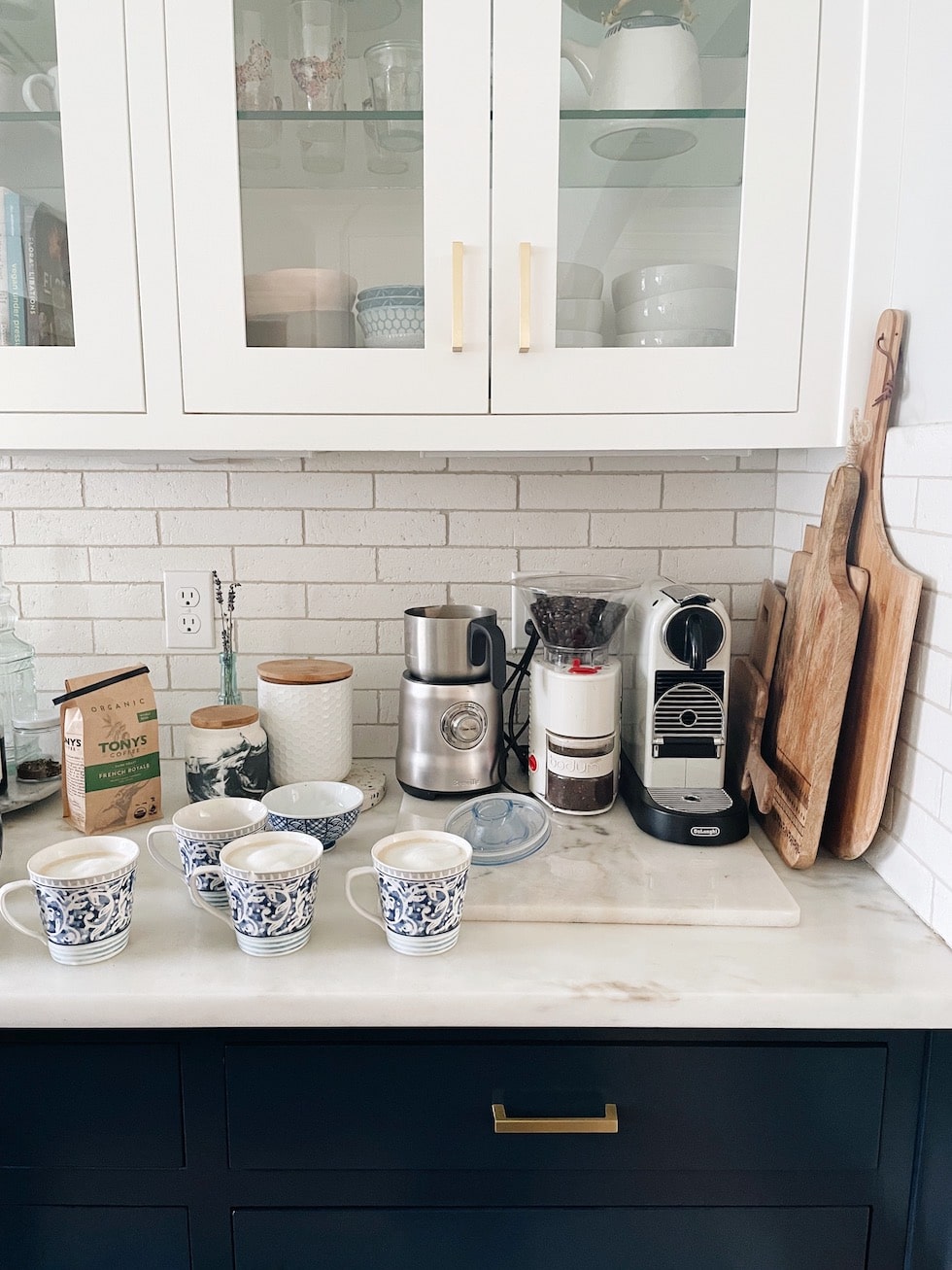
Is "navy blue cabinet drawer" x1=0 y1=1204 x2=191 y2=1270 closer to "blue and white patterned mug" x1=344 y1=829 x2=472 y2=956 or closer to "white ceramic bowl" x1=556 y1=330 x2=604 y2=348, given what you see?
"blue and white patterned mug" x1=344 y1=829 x2=472 y2=956

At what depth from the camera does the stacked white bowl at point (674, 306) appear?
110 centimetres

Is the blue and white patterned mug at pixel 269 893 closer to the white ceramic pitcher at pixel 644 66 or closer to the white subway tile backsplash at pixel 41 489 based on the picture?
the white subway tile backsplash at pixel 41 489

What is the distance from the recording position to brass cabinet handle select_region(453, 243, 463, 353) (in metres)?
1.06

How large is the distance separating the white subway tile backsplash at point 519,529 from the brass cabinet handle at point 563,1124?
847 mm

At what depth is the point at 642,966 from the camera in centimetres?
91

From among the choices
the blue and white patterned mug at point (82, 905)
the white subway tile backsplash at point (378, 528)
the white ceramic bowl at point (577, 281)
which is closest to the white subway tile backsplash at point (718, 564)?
the white subway tile backsplash at point (378, 528)

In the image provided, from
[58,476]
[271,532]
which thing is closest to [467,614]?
[271,532]

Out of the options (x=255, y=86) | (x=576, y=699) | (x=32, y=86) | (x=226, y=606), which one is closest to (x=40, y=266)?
→ (x=32, y=86)

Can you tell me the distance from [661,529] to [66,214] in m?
0.95

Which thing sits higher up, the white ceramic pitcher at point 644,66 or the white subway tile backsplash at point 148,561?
the white ceramic pitcher at point 644,66

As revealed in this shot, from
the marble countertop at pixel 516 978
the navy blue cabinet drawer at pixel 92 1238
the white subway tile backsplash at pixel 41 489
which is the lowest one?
the navy blue cabinet drawer at pixel 92 1238

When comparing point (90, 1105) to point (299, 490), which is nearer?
point (90, 1105)

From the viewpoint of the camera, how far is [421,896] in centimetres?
90

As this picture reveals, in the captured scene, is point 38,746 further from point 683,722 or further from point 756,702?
point 756,702
